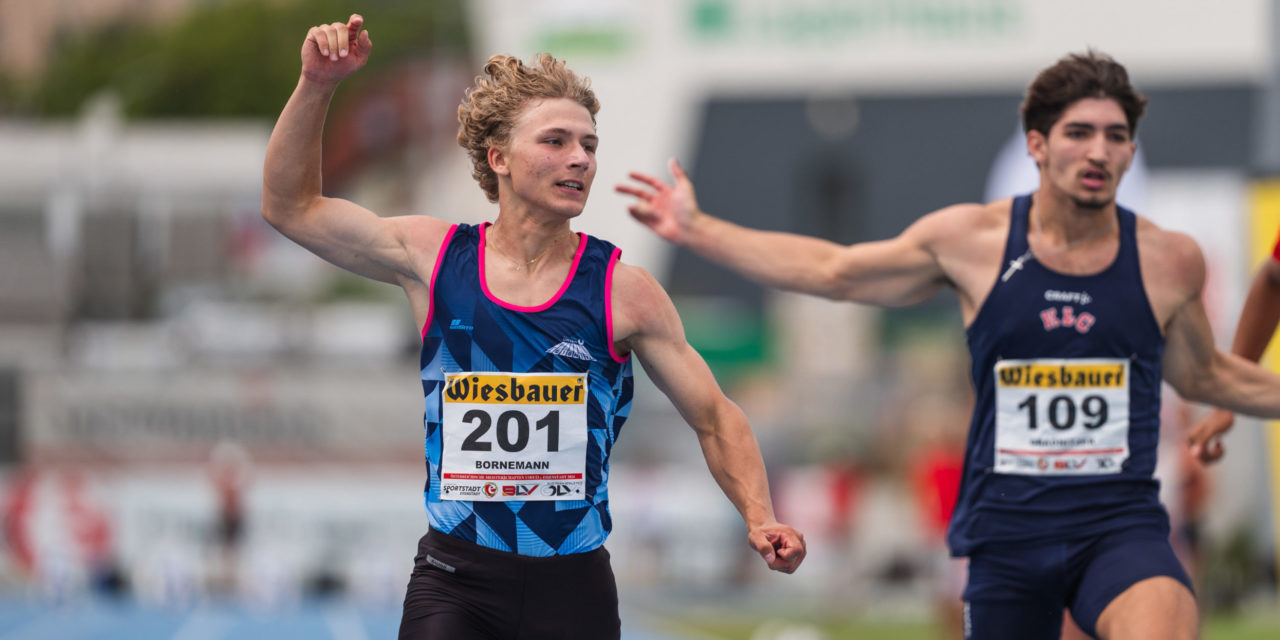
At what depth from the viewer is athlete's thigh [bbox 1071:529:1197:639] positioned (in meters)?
4.92

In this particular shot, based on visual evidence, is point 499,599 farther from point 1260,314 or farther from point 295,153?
point 1260,314

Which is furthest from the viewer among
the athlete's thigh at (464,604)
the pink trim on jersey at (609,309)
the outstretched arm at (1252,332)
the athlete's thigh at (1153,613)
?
the outstretched arm at (1252,332)

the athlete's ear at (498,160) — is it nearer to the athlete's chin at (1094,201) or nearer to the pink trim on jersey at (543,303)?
the pink trim on jersey at (543,303)

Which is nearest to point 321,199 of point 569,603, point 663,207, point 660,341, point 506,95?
point 506,95

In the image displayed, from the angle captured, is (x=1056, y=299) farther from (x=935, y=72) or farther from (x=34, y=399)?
(x=935, y=72)

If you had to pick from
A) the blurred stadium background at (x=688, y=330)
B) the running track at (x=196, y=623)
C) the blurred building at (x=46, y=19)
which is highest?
the blurred building at (x=46, y=19)

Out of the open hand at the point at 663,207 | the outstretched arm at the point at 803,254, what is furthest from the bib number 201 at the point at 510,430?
the open hand at the point at 663,207

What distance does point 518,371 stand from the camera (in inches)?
177

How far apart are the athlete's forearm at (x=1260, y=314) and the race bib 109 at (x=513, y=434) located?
2.80 meters

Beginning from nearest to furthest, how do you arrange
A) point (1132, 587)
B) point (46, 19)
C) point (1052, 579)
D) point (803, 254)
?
point (1132, 587)
point (1052, 579)
point (803, 254)
point (46, 19)

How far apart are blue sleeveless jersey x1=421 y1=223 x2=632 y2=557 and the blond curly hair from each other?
1.39 ft

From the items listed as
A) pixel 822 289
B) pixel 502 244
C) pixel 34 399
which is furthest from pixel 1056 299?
pixel 34 399

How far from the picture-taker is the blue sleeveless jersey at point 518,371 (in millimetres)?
4492

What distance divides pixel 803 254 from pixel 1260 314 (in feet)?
5.46
